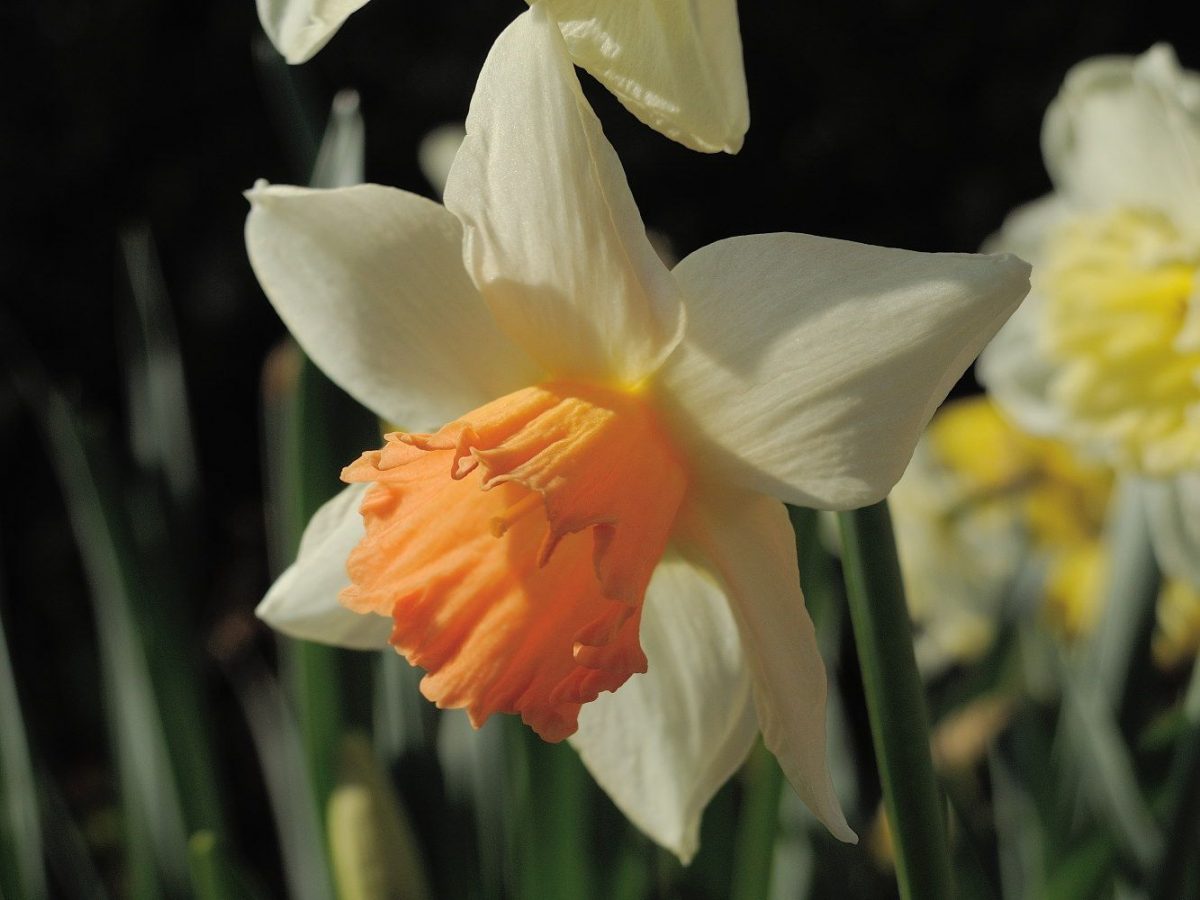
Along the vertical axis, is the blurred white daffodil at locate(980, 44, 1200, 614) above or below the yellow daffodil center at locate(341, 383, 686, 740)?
below

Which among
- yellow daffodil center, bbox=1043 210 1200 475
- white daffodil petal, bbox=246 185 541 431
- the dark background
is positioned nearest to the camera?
white daffodil petal, bbox=246 185 541 431

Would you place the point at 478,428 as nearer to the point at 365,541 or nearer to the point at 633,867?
the point at 365,541

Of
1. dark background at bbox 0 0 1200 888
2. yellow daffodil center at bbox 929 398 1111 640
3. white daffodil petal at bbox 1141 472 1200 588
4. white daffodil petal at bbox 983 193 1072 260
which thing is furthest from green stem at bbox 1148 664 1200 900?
dark background at bbox 0 0 1200 888

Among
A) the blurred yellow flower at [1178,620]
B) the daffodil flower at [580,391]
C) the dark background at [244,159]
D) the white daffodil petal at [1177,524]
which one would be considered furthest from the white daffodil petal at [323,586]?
the dark background at [244,159]

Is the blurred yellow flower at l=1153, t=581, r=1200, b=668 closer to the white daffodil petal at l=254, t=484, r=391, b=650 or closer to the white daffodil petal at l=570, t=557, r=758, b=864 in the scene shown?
the white daffodil petal at l=570, t=557, r=758, b=864

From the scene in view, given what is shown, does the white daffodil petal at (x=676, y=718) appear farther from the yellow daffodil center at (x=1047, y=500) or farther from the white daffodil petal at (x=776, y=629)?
the yellow daffodil center at (x=1047, y=500)

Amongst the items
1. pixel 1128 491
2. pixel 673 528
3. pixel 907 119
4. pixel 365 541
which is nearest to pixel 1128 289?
pixel 1128 491

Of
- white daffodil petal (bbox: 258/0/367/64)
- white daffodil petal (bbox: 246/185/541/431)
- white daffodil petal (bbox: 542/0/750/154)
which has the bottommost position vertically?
white daffodil petal (bbox: 246/185/541/431)
